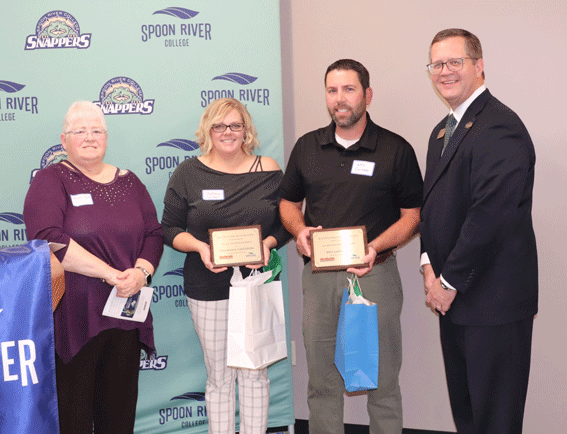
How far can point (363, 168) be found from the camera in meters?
2.83

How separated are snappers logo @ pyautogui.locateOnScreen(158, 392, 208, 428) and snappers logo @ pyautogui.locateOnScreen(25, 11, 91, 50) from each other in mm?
2435

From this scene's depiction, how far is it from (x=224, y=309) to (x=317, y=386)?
67cm

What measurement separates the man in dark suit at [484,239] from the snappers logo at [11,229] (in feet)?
8.77

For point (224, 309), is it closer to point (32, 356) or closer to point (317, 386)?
point (317, 386)

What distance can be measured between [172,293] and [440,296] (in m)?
1.91

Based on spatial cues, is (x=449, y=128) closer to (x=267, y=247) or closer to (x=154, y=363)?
(x=267, y=247)

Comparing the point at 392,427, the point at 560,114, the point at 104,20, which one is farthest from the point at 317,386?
the point at 104,20

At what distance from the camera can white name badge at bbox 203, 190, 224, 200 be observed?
2967 mm

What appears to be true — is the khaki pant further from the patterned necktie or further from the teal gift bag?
the patterned necktie

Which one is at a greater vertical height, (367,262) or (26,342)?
(367,262)

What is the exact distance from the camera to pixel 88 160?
2.72 meters

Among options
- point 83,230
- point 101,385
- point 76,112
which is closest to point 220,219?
point 83,230

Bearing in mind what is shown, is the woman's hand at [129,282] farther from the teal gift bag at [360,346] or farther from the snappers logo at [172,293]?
the teal gift bag at [360,346]

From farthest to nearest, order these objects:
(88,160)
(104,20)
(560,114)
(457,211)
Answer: (104,20) → (560,114) → (88,160) → (457,211)
